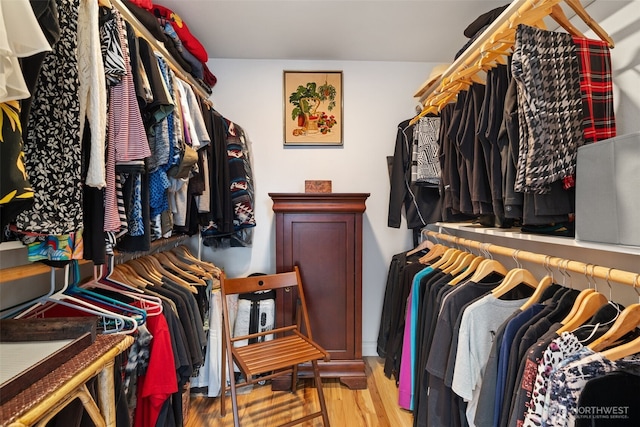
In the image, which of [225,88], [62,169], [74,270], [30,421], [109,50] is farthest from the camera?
[225,88]

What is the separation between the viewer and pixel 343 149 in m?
2.77

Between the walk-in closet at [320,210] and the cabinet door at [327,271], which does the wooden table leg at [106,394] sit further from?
the cabinet door at [327,271]

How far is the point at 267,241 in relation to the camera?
2752mm

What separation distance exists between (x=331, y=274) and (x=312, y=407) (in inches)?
30.5

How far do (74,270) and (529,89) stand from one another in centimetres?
176

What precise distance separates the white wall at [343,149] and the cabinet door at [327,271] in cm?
54

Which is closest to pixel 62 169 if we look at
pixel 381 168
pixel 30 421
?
pixel 30 421

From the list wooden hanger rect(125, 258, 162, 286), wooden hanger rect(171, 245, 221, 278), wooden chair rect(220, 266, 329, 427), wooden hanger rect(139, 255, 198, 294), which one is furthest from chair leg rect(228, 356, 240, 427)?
wooden hanger rect(171, 245, 221, 278)

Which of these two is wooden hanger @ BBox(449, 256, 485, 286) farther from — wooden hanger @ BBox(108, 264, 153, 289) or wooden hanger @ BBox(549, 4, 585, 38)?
wooden hanger @ BBox(108, 264, 153, 289)

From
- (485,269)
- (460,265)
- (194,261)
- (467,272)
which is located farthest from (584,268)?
(194,261)

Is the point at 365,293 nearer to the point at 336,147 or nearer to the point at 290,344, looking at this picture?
the point at 290,344

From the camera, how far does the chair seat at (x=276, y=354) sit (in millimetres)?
1687

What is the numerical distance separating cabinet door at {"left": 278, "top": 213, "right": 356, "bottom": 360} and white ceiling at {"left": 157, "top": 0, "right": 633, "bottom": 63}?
3.98 feet

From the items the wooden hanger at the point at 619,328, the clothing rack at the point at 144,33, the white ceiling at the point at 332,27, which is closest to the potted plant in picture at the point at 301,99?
the white ceiling at the point at 332,27
